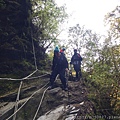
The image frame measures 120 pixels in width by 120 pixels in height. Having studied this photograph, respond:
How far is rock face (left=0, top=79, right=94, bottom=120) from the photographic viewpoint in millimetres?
5070

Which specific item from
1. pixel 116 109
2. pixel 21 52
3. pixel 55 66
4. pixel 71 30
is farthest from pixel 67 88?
pixel 71 30

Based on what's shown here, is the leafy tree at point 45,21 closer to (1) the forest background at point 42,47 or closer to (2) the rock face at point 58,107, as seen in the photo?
(1) the forest background at point 42,47

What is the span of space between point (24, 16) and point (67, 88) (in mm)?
5012

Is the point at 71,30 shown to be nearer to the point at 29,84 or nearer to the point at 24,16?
the point at 24,16

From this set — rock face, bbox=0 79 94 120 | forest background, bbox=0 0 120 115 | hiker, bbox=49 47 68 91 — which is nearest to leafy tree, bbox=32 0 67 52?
forest background, bbox=0 0 120 115

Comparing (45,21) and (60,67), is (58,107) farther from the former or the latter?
(45,21)

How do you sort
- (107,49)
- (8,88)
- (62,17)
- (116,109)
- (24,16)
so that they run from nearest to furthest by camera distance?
(116,109) < (107,49) < (8,88) < (24,16) < (62,17)

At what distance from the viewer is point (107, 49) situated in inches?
244

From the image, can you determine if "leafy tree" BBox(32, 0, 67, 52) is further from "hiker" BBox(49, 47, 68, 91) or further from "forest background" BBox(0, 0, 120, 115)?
"hiker" BBox(49, 47, 68, 91)

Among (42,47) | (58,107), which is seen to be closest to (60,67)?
(58,107)

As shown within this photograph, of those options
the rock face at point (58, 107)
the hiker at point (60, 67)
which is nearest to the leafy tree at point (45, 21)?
the hiker at point (60, 67)

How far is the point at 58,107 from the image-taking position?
5.84 metres

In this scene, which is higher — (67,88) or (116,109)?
(67,88)

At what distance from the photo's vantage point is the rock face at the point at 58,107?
16.6 feet
